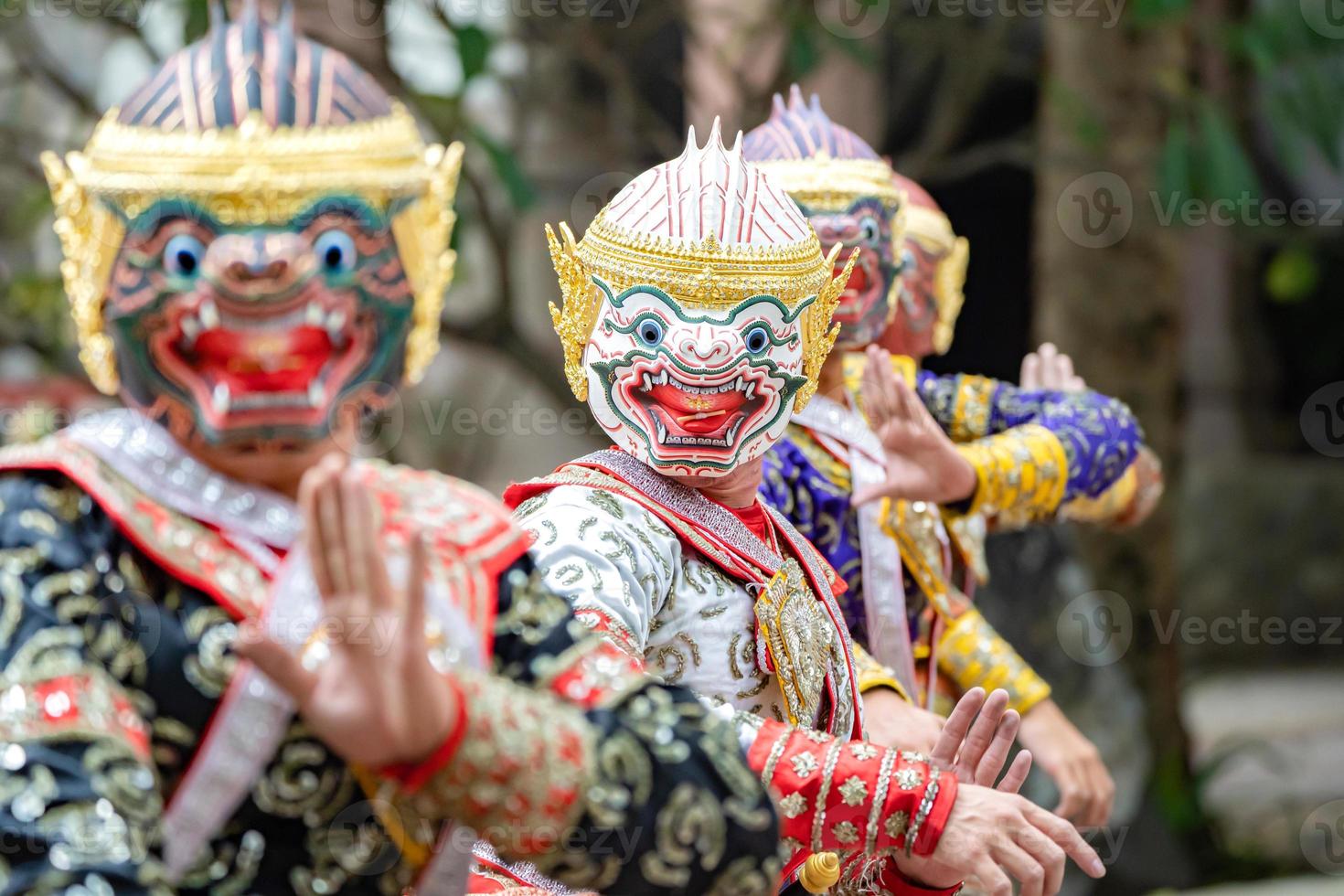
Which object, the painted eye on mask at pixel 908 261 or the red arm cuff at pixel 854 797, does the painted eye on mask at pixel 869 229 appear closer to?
the painted eye on mask at pixel 908 261

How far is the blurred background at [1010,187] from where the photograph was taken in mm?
5512

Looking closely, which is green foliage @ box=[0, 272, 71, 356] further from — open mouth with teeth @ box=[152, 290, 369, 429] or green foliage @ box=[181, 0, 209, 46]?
open mouth with teeth @ box=[152, 290, 369, 429]

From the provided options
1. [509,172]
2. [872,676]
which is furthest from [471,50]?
[872,676]

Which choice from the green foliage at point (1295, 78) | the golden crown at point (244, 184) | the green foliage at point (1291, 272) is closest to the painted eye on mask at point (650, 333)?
the golden crown at point (244, 184)

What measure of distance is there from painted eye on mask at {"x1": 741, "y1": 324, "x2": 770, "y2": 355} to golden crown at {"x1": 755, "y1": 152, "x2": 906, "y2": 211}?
791mm

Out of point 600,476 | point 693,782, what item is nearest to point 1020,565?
point 600,476

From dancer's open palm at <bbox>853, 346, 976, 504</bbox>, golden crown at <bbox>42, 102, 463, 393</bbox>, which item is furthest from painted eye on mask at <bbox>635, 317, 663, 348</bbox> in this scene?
golden crown at <bbox>42, 102, 463, 393</bbox>

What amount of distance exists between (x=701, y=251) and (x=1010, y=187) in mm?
5840

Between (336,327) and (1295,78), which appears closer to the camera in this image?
(336,327)

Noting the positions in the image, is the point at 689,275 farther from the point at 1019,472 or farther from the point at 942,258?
the point at 942,258

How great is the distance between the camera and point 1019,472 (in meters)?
3.40

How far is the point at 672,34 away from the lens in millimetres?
7805

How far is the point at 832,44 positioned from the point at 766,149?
225 centimetres

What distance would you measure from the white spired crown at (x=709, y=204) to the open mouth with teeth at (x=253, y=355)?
3.00 feet
